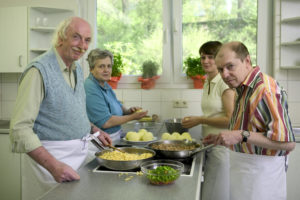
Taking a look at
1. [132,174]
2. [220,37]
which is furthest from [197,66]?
[132,174]

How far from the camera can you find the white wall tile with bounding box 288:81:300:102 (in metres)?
3.03

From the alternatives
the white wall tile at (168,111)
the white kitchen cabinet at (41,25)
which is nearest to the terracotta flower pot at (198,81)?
the white wall tile at (168,111)

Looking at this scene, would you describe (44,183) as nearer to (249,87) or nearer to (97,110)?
(97,110)

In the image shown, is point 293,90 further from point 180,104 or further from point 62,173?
point 62,173

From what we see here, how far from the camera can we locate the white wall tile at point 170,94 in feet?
10.7

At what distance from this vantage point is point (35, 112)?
1388mm

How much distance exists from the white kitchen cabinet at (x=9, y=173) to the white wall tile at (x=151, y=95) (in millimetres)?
1356

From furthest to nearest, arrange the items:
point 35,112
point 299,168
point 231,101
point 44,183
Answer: point 299,168 < point 231,101 < point 44,183 < point 35,112

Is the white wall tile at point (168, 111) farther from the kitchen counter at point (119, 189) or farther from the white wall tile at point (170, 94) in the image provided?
the kitchen counter at point (119, 189)

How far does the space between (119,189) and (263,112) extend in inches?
28.0

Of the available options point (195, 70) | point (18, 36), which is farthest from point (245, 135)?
point (18, 36)

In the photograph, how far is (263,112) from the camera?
4.63ft

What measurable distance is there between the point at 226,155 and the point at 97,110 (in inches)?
35.5

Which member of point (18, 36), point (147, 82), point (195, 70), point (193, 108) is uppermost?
point (18, 36)
